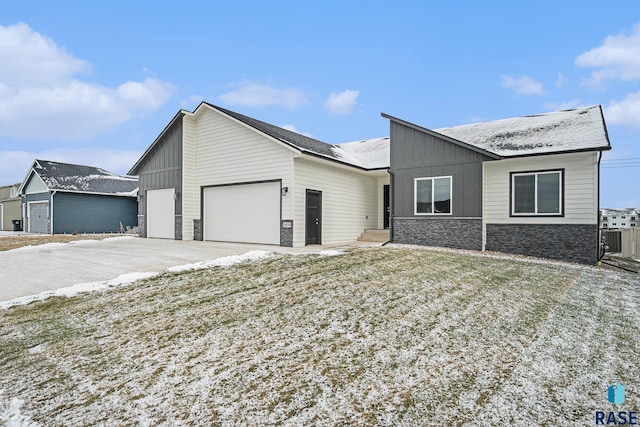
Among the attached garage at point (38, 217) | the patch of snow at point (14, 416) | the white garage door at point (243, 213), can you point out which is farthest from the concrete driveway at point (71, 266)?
the attached garage at point (38, 217)

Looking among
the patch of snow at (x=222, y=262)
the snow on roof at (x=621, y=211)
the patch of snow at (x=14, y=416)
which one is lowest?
the patch of snow at (x=14, y=416)

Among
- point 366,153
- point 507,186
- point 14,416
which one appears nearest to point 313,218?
point 366,153

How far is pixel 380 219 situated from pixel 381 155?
121 inches

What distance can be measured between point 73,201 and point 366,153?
20.5m

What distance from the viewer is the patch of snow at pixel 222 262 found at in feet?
25.0

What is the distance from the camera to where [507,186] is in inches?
460

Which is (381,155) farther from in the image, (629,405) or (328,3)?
(629,405)

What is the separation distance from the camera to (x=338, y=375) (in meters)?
3.17

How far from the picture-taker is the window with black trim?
1089cm

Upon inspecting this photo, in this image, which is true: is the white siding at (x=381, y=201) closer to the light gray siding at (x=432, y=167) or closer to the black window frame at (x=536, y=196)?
the light gray siding at (x=432, y=167)

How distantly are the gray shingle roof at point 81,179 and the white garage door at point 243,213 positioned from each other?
14782 mm

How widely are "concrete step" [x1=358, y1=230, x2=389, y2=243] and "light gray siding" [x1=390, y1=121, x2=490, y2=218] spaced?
→ 2.03 meters

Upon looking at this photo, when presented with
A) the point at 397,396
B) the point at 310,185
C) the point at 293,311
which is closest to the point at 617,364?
the point at 397,396

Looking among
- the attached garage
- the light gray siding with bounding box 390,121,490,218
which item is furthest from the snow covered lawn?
the attached garage
